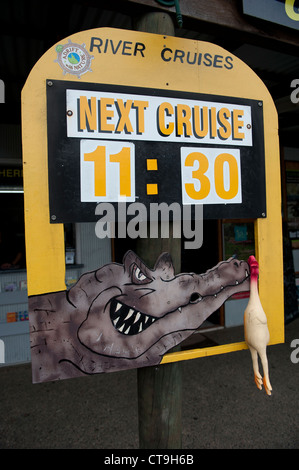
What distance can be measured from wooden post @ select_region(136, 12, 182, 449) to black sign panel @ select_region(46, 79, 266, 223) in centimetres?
23

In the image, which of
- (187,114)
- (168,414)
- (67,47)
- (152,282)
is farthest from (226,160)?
(168,414)

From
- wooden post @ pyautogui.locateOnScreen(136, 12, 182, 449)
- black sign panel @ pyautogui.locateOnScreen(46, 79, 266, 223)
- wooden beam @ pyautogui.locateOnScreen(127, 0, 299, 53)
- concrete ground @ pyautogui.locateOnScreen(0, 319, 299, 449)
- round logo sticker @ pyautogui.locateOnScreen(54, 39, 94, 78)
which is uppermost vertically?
wooden beam @ pyautogui.locateOnScreen(127, 0, 299, 53)

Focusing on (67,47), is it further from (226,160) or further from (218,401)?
(218,401)

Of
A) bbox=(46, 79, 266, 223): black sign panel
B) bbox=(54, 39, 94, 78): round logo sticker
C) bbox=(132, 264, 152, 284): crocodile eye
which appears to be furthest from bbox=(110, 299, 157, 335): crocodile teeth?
bbox=(54, 39, 94, 78): round logo sticker

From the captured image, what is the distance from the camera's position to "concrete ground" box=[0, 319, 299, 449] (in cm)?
282

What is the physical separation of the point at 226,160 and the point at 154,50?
24.4 inches

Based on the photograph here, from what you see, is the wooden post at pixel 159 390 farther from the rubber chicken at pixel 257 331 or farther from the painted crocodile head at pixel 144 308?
the rubber chicken at pixel 257 331

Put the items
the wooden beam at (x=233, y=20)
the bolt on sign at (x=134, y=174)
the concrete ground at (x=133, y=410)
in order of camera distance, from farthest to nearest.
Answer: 1. the concrete ground at (x=133, y=410)
2. the wooden beam at (x=233, y=20)
3. the bolt on sign at (x=134, y=174)

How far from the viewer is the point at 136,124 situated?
1.56 metres

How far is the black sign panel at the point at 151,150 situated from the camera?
57.6 inches

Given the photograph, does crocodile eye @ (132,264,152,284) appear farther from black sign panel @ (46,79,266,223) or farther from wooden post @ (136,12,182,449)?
black sign panel @ (46,79,266,223)

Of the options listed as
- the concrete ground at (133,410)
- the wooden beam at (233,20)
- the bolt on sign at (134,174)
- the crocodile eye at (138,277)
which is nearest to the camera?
the bolt on sign at (134,174)

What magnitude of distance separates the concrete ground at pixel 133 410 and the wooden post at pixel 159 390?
1217mm

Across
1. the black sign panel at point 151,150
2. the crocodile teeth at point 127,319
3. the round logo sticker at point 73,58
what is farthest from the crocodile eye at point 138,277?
the round logo sticker at point 73,58
